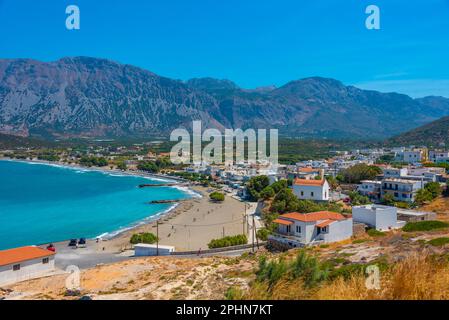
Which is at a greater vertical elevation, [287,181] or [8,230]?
[287,181]

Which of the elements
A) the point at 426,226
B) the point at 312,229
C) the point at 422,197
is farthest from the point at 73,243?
the point at 422,197

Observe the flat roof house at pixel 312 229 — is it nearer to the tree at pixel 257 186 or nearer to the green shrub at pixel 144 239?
the green shrub at pixel 144 239

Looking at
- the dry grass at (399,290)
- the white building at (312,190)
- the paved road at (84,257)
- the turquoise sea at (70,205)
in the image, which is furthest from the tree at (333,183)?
the dry grass at (399,290)

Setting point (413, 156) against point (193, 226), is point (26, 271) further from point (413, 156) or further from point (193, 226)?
point (413, 156)

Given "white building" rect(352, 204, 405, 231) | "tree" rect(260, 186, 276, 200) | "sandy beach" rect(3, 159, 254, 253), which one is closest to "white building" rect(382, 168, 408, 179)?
"tree" rect(260, 186, 276, 200)

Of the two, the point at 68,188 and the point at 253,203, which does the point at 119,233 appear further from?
the point at 68,188
